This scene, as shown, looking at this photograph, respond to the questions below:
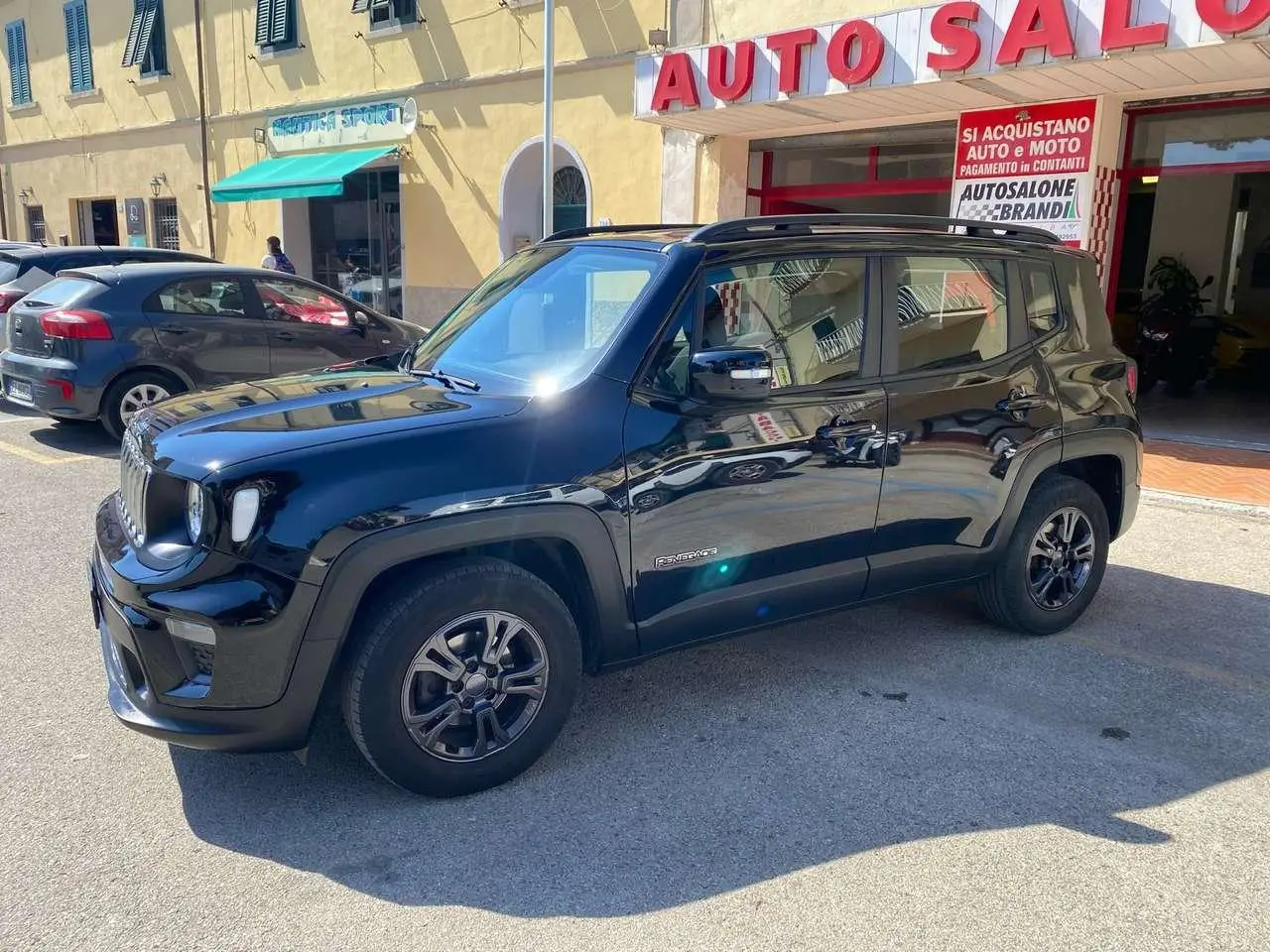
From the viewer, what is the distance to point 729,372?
A: 321cm

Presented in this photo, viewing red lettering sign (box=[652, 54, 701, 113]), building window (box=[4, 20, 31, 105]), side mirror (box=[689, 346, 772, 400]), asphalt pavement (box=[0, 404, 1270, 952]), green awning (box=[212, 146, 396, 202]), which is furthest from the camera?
building window (box=[4, 20, 31, 105])

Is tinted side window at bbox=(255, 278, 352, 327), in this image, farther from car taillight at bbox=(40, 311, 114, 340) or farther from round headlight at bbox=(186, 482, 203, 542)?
round headlight at bbox=(186, 482, 203, 542)

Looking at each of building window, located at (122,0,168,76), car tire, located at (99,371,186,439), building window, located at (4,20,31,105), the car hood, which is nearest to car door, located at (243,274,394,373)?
car tire, located at (99,371,186,439)

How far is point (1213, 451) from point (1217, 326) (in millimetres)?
5987

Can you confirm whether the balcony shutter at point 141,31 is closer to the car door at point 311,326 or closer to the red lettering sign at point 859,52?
the car door at point 311,326

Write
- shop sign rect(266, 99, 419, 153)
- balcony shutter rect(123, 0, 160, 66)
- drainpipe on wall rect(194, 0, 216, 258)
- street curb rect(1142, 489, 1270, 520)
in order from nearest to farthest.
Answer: street curb rect(1142, 489, 1270, 520) → shop sign rect(266, 99, 419, 153) → drainpipe on wall rect(194, 0, 216, 258) → balcony shutter rect(123, 0, 160, 66)

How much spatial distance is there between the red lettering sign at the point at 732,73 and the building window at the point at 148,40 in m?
14.5

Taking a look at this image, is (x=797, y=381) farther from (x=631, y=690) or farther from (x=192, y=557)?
(x=192, y=557)

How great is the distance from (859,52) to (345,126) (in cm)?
1008

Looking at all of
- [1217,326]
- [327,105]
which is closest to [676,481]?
[1217,326]

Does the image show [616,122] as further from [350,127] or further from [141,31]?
[141,31]

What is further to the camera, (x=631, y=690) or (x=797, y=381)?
(x=631, y=690)

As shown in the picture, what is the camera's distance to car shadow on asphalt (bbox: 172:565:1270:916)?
2834 millimetres

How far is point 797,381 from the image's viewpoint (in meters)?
3.62
